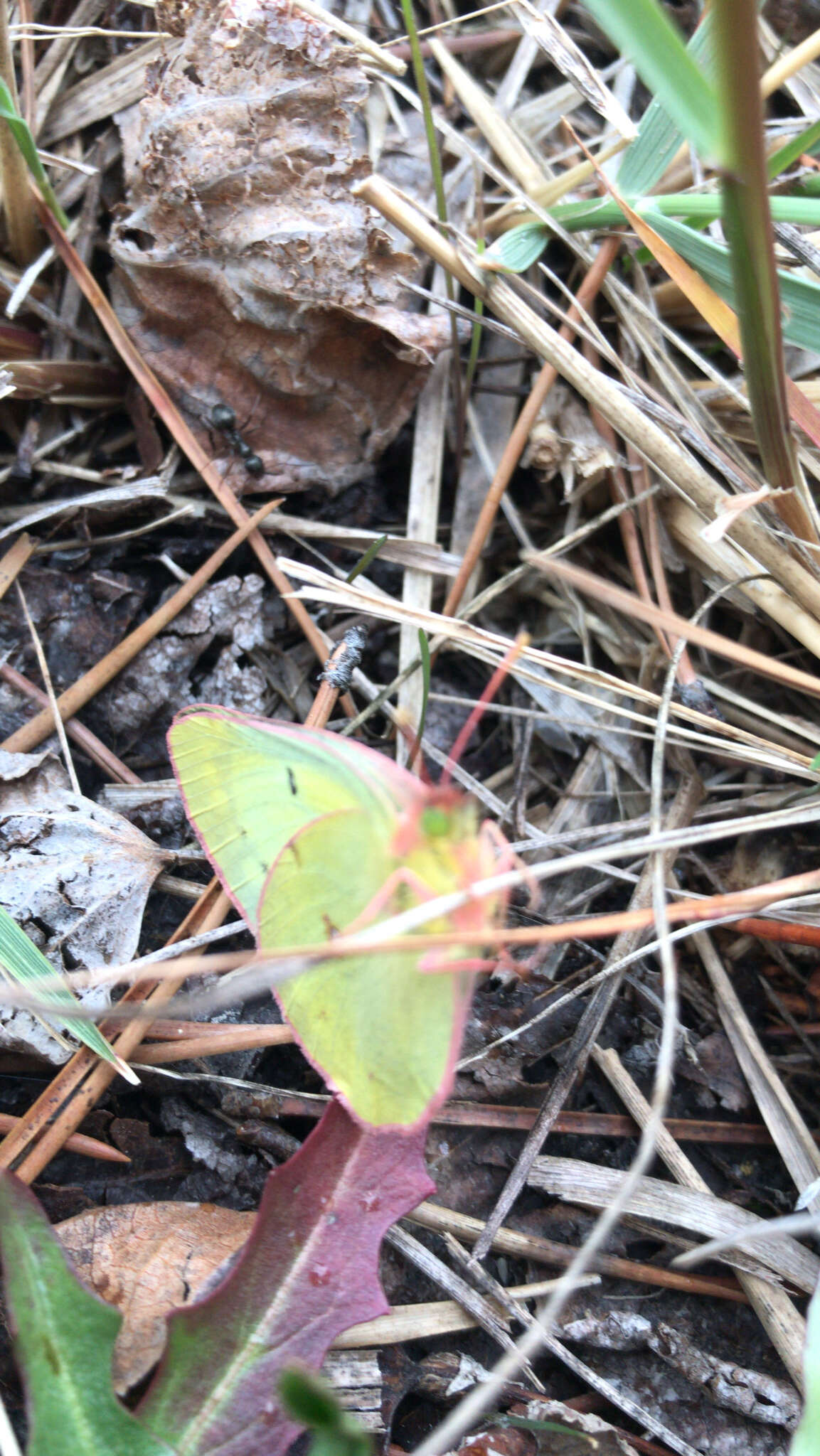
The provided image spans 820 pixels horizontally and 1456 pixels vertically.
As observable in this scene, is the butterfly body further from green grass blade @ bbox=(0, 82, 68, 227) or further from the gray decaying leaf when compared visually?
green grass blade @ bbox=(0, 82, 68, 227)

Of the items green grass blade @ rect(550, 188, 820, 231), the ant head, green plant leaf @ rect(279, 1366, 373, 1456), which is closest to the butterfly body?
green plant leaf @ rect(279, 1366, 373, 1456)

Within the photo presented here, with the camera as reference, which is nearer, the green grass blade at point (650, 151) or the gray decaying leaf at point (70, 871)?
the gray decaying leaf at point (70, 871)

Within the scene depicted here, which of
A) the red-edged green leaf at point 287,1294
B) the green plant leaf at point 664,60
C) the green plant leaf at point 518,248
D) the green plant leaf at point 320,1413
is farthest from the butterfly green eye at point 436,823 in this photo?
the green plant leaf at point 518,248

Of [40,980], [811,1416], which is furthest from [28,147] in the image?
[811,1416]

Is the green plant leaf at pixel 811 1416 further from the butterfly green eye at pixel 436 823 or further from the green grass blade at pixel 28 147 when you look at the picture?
the green grass blade at pixel 28 147

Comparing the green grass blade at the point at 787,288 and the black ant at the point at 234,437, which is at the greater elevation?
the green grass blade at the point at 787,288
